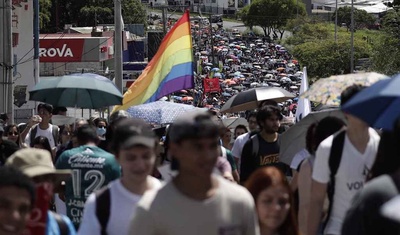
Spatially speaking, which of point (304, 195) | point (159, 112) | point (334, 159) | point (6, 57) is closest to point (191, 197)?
point (334, 159)

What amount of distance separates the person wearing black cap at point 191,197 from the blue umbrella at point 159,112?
365 inches

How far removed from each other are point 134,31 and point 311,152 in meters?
89.3

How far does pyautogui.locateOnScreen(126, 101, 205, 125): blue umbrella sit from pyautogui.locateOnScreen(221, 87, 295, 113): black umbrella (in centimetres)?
57

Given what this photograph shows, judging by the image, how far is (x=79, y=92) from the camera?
1208 cm

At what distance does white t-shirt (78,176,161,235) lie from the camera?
18.1 ft

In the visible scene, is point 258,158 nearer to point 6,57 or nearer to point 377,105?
point 377,105

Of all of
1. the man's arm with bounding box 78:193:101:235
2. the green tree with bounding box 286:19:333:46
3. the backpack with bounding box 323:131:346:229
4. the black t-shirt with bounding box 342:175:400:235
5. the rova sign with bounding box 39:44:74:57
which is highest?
the black t-shirt with bounding box 342:175:400:235

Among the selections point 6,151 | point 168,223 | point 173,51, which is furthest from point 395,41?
point 168,223

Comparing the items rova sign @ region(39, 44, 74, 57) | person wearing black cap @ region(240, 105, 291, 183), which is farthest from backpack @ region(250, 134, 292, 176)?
rova sign @ region(39, 44, 74, 57)

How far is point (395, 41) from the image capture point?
5491 centimetres

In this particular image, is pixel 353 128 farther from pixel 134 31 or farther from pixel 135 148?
pixel 134 31

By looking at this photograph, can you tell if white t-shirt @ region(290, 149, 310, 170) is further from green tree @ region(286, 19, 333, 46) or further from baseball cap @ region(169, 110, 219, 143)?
green tree @ region(286, 19, 333, 46)

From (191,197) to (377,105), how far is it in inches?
60.6

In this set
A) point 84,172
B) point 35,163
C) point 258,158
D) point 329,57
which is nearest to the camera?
point 35,163
